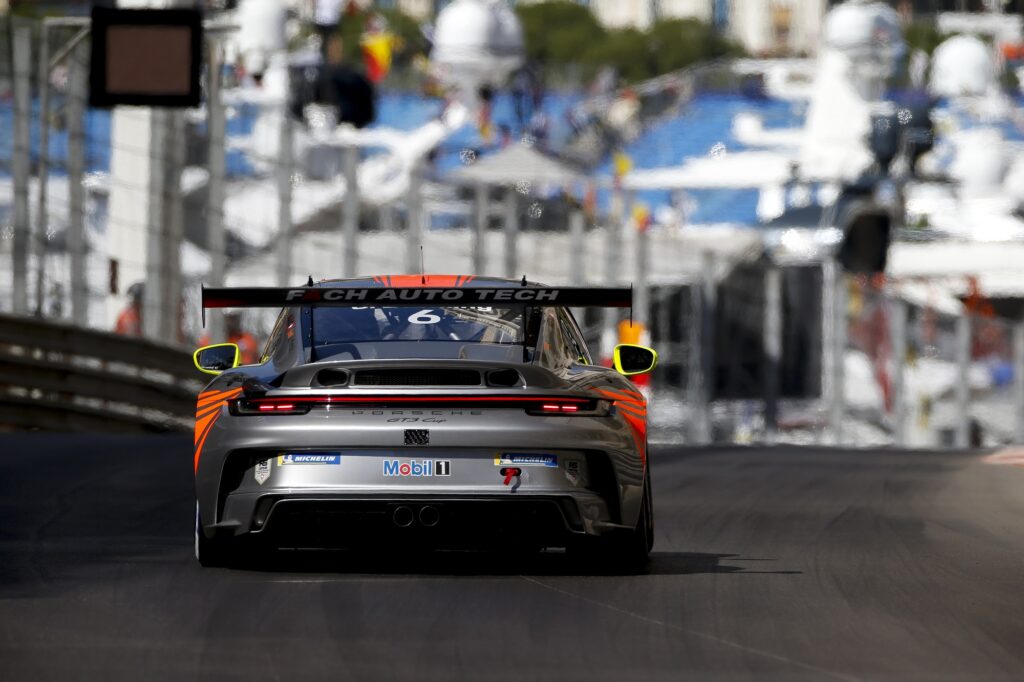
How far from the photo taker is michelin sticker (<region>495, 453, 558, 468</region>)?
7949 millimetres

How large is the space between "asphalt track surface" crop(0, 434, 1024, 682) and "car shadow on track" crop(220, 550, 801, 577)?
24 mm

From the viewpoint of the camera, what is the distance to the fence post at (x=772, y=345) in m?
24.2

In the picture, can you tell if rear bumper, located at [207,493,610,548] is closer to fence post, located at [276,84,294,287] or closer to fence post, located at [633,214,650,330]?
fence post, located at [276,84,294,287]

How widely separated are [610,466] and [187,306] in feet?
51.8

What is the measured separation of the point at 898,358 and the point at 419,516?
630 inches

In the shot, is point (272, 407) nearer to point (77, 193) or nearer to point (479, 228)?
point (77, 193)

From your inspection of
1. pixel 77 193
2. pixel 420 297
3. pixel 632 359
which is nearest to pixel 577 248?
pixel 77 193

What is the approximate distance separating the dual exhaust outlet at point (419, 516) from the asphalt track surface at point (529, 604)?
0.23 m

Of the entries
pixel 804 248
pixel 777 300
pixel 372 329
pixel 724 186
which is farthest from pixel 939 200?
pixel 372 329

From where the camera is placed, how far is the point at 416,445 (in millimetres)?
7906

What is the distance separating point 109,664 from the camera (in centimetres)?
615

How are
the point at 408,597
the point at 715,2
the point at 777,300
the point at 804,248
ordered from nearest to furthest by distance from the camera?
1. the point at 408,597
2. the point at 777,300
3. the point at 804,248
4. the point at 715,2

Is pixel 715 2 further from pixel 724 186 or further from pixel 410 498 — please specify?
pixel 410 498

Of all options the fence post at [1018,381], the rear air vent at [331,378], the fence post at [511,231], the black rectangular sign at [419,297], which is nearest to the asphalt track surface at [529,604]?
the rear air vent at [331,378]
